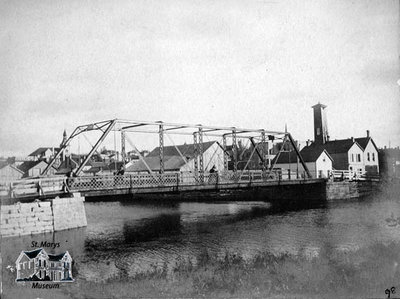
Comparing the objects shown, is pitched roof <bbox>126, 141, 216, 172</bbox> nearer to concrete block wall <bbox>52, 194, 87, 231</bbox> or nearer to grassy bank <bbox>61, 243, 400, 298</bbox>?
concrete block wall <bbox>52, 194, 87, 231</bbox>

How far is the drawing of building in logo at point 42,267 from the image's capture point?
384 inches

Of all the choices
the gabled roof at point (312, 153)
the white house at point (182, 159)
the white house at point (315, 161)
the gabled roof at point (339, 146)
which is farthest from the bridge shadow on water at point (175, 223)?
the gabled roof at point (339, 146)

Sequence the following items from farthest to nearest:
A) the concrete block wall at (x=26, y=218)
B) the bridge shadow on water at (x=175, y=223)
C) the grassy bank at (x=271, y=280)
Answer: the bridge shadow on water at (x=175, y=223) < the concrete block wall at (x=26, y=218) < the grassy bank at (x=271, y=280)

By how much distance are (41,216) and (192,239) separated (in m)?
9.47

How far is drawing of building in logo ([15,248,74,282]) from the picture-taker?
32.0ft

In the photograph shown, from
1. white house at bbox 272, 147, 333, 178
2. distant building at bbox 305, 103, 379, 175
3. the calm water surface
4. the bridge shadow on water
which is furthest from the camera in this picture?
distant building at bbox 305, 103, 379, 175

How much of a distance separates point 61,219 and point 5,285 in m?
12.1

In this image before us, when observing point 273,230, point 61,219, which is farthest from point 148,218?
point 273,230

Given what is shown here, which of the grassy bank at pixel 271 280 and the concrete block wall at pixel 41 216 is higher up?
the concrete block wall at pixel 41 216

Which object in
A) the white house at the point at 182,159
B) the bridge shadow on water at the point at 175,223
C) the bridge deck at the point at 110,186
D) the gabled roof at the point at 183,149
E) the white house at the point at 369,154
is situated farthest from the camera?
the gabled roof at the point at 183,149

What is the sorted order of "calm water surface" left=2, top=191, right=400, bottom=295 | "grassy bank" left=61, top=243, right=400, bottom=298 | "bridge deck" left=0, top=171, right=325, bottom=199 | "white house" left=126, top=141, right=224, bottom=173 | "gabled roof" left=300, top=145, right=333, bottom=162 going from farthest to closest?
"white house" left=126, top=141, right=224, bottom=173, "gabled roof" left=300, top=145, right=333, bottom=162, "bridge deck" left=0, top=171, right=325, bottom=199, "calm water surface" left=2, top=191, right=400, bottom=295, "grassy bank" left=61, top=243, right=400, bottom=298

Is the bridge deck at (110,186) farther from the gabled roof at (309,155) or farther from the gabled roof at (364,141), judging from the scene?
the gabled roof at (364,141)

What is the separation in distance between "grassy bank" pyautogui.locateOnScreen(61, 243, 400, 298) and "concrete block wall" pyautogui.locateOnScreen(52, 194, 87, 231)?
10.8m

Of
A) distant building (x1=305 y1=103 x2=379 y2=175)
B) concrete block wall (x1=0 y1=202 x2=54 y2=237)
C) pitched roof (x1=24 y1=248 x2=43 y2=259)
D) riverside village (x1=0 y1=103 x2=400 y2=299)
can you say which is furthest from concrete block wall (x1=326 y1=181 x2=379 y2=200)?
pitched roof (x1=24 y1=248 x2=43 y2=259)
